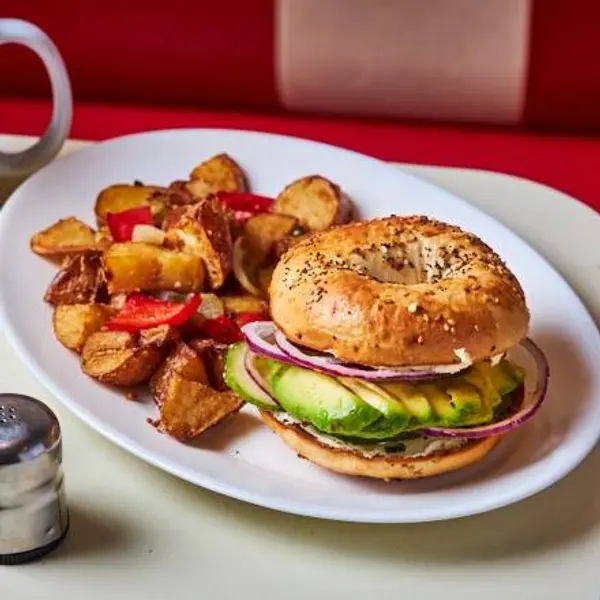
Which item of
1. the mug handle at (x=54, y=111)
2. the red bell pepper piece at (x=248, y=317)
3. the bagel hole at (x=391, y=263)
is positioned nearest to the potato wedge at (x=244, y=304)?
the red bell pepper piece at (x=248, y=317)

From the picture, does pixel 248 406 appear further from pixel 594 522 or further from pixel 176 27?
pixel 176 27

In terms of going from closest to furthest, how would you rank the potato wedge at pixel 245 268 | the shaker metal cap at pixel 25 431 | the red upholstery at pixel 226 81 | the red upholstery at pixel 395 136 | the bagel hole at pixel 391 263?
the shaker metal cap at pixel 25 431 → the bagel hole at pixel 391 263 → the potato wedge at pixel 245 268 → the red upholstery at pixel 395 136 → the red upholstery at pixel 226 81

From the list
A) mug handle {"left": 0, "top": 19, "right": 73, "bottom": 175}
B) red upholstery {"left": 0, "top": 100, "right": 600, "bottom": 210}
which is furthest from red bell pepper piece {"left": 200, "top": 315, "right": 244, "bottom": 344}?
red upholstery {"left": 0, "top": 100, "right": 600, "bottom": 210}

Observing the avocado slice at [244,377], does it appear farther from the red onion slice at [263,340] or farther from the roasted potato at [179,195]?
the roasted potato at [179,195]

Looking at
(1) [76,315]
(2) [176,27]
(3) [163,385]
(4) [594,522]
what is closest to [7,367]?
(1) [76,315]

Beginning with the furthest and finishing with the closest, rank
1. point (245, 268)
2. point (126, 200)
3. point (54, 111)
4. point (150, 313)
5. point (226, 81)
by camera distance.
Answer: point (226, 81) → point (54, 111) → point (126, 200) → point (245, 268) → point (150, 313)

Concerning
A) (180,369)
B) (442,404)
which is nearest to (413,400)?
(442,404)

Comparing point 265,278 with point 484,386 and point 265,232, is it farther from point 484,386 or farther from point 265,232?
point 484,386
